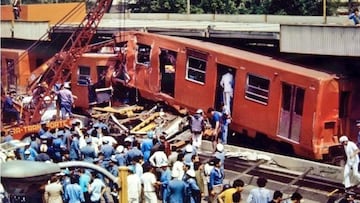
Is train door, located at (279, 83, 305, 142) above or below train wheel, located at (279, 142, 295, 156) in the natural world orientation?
above

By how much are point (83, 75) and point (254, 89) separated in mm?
6660

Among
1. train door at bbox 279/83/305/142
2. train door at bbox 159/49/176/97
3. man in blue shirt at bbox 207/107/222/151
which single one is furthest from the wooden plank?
train door at bbox 279/83/305/142

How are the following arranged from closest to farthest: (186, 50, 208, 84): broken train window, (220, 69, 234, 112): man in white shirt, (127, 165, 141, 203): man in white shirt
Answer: (127, 165, 141, 203): man in white shirt, (220, 69, 234, 112): man in white shirt, (186, 50, 208, 84): broken train window

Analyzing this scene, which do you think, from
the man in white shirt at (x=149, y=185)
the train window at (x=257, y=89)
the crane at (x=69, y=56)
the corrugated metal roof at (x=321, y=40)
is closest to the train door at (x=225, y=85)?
the train window at (x=257, y=89)

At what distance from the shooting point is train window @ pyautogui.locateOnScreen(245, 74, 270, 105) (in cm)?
1847

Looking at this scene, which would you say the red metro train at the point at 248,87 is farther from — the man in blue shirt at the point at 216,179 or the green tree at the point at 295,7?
the green tree at the point at 295,7

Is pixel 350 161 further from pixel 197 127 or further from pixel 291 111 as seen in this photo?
pixel 197 127

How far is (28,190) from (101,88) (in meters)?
16.4

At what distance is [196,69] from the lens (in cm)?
2031

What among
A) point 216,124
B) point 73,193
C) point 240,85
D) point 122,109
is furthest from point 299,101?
point 73,193

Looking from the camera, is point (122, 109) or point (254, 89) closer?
point (254, 89)

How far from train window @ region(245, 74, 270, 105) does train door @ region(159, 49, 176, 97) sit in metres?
2.91

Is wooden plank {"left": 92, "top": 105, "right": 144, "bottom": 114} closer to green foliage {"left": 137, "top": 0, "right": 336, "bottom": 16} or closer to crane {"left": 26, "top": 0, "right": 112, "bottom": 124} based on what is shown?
crane {"left": 26, "top": 0, "right": 112, "bottom": 124}

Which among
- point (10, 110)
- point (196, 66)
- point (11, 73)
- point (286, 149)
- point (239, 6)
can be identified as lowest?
point (286, 149)
